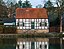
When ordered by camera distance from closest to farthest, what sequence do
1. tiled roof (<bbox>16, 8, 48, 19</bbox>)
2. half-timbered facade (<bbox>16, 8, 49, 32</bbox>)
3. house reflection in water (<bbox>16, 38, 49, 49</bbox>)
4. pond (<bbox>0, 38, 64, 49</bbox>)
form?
pond (<bbox>0, 38, 64, 49</bbox>) < house reflection in water (<bbox>16, 38, 49, 49</bbox>) < half-timbered facade (<bbox>16, 8, 49, 32</bbox>) < tiled roof (<bbox>16, 8, 48, 19</bbox>)

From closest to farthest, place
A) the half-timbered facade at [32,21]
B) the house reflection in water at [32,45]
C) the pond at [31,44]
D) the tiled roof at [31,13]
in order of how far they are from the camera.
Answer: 1. the pond at [31,44]
2. the house reflection in water at [32,45]
3. the half-timbered facade at [32,21]
4. the tiled roof at [31,13]

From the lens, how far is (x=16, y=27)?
4722cm

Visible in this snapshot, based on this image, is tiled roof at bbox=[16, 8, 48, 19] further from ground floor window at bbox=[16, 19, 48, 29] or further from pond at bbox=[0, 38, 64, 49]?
pond at bbox=[0, 38, 64, 49]

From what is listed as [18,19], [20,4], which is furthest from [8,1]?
[18,19]

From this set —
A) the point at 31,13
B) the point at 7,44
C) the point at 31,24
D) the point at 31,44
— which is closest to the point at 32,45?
the point at 31,44

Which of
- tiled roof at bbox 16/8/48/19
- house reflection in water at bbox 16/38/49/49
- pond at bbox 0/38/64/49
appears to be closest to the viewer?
pond at bbox 0/38/64/49

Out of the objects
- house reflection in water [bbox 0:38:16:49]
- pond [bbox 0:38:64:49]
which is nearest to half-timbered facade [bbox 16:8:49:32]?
house reflection in water [bbox 0:38:16:49]

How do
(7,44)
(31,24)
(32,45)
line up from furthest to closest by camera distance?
(31,24) → (7,44) → (32,45)

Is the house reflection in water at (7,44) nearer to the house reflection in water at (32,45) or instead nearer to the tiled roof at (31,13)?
the house reflection in water at (32,45)

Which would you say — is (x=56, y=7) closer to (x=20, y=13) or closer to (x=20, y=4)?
(x=20, y=13)

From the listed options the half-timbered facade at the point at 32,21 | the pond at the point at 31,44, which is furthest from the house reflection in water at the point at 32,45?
the half-timbered facade at the point at 32,21

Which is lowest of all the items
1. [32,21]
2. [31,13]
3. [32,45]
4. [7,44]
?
[7,44]

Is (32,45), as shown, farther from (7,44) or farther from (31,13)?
(31,13)

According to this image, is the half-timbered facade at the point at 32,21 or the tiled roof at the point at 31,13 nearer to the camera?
the half-timbered facade at the point at 32,21
